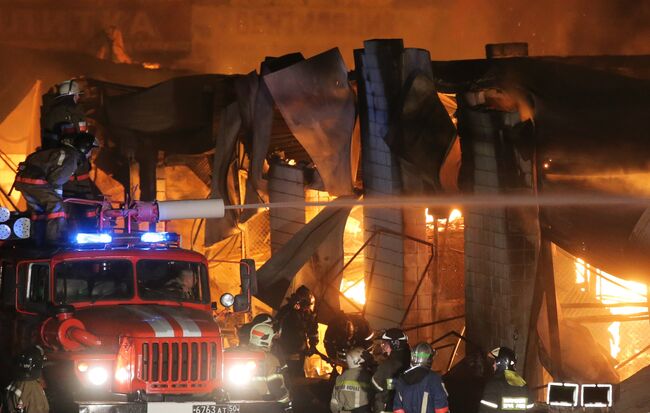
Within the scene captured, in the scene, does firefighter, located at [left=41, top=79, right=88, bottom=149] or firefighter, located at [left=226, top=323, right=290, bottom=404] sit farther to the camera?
firefighter, located at [left=41, top=79, right=88, bottom=149]

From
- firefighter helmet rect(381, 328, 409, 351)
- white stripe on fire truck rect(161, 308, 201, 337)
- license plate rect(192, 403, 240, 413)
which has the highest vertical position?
white stripe on fire truck rect(161, 308, 201, 337)

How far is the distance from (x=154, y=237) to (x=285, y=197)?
20.1 feet

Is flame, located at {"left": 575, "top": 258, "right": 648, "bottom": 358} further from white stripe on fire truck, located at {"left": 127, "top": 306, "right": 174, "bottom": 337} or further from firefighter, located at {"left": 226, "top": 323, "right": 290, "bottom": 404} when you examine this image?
white stripe on fire truck, located at {"left": 127, "top": 306, "right": 174, "bottom": 337}

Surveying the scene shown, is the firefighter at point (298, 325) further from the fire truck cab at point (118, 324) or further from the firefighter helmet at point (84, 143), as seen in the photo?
the firefighter helmet at point (84, 143)

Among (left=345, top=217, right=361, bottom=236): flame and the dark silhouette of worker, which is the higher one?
(left=345, top=217, right=361, bottom=236): flame

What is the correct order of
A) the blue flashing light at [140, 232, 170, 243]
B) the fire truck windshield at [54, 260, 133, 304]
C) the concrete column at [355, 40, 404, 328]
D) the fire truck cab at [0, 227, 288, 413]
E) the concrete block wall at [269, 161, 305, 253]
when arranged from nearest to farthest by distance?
the fire truck cab at [0, 227, 288, 413], the fire truck windshield at [54, 260, 133, 304], the blue flashing light at [140, 232, 170, 243], the concrete column at [355, 40, 404, 328], the concrete block wall at [269, 161, 305, 253]

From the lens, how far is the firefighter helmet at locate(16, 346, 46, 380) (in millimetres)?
14031

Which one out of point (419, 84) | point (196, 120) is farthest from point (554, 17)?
point (419, 84)

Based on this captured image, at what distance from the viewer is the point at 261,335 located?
14805 mm

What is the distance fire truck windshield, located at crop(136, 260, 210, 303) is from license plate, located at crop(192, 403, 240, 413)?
1783 mm

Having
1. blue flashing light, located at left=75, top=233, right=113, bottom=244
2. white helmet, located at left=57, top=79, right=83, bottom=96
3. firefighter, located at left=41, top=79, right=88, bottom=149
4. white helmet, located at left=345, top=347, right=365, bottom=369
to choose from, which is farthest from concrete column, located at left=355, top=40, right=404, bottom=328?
white helmet, located at left=345, top=347, right=365, bottom=369

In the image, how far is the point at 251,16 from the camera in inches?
1576

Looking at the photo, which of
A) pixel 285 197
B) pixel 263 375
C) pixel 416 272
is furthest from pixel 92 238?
pixel 285 197

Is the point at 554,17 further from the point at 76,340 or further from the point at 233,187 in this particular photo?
the point at 76,340
